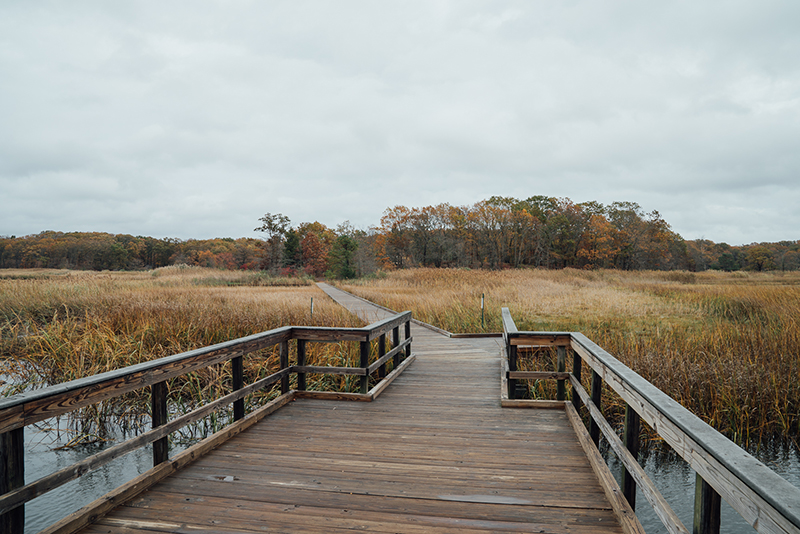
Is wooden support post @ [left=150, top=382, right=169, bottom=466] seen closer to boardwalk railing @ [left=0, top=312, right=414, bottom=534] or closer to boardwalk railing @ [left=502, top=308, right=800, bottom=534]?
boardwalk railing @ [left=0, top=312, right=414, bottom=534]

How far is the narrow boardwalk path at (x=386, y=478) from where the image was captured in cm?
254

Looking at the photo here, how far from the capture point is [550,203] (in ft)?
196

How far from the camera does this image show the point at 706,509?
162cm

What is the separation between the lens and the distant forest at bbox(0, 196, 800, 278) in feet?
159

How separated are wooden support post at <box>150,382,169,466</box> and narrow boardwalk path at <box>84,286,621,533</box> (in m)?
0.20

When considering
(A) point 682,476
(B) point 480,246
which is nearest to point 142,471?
(A) point 682,476

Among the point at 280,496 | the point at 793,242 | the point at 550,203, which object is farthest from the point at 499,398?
the point at 793,242

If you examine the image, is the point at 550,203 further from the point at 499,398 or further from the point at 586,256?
the point at 499,398

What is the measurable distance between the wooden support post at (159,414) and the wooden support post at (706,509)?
330cm

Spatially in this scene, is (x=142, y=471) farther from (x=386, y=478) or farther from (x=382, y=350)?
(x=386, y=478)

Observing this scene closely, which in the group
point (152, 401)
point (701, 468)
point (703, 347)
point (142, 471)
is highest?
point (701, 468)

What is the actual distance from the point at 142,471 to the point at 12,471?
3.50 m

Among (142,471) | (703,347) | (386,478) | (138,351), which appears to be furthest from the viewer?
(138,351)

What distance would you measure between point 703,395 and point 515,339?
9.02 ft
